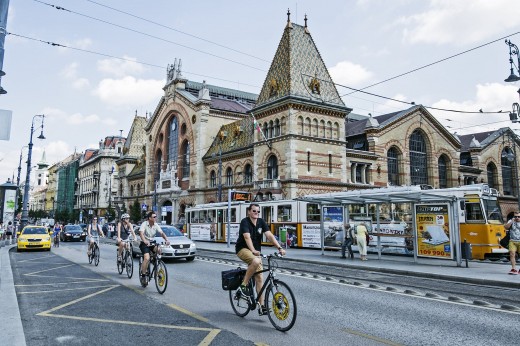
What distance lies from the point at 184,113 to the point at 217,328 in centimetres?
4492

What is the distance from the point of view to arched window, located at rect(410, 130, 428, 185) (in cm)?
4294

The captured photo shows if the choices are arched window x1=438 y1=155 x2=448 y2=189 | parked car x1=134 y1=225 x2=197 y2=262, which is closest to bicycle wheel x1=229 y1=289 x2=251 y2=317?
parked car x1=134 y1=225 x2=197 y2=262

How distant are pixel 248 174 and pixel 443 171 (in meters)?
23.4

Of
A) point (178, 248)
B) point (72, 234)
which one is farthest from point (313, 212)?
point (72, 234)

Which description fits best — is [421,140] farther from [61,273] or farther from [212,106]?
[61,273]

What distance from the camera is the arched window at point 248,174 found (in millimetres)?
37844

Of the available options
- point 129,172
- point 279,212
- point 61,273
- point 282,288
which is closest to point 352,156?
point 279,212

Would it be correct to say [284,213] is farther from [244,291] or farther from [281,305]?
[281,305]

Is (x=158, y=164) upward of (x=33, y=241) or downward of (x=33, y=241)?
upward

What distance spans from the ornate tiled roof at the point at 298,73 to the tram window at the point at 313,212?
12.3 m

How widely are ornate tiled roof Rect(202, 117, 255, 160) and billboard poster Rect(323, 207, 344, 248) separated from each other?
18832 mm

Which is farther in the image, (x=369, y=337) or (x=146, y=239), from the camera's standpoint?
(x=146, y=239)

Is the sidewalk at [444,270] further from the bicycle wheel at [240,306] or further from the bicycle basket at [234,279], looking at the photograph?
the bicycle basket at [234,279]

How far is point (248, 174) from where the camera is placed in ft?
126
